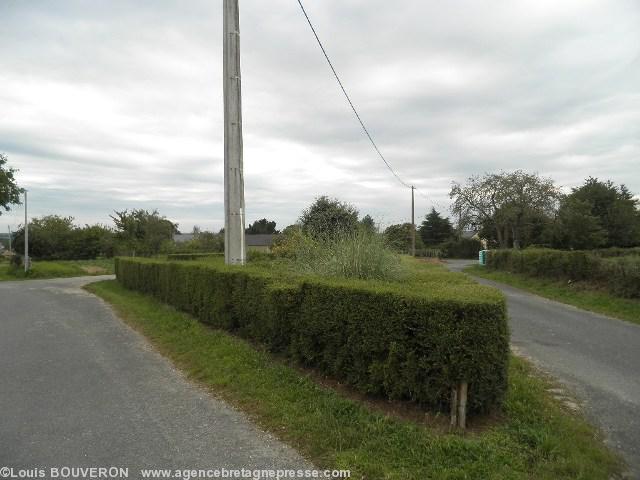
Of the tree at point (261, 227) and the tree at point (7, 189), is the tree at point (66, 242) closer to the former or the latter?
the tree at point (7, 189)

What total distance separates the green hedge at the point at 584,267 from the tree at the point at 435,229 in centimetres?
4011

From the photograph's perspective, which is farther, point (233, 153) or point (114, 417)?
point (233, 153)

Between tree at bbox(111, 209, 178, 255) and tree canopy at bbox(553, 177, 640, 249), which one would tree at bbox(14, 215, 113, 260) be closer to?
tree at bbox(111, 209, 178, 255)

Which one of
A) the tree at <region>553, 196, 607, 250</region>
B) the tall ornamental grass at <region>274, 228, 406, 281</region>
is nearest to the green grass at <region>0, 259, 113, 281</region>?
the tall ornamental grass at <region>274, 228, 406, 281</region>

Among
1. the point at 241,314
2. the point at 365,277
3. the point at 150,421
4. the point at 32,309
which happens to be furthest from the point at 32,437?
the point at 32,309

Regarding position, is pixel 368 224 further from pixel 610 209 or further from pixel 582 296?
pixel 610 209

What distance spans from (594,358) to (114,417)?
22.0 ft

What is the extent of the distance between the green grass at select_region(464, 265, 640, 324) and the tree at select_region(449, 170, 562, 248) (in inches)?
943

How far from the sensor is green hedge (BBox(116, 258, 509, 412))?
4.05 metres

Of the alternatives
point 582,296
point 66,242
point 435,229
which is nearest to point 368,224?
point 582,296

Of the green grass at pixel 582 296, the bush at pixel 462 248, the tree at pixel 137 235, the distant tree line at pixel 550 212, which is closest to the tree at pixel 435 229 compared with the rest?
the bush at pixel 462 248

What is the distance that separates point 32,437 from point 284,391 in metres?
2.24

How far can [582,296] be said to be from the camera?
14.9 m

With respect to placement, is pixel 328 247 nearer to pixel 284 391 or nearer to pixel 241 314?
pixel 241 314
